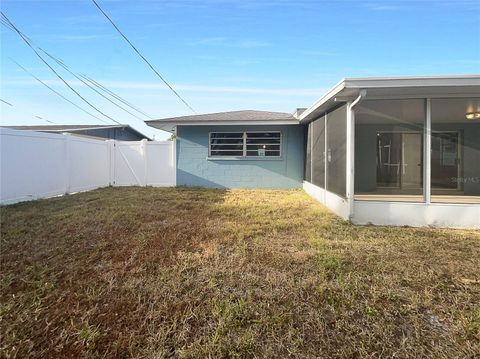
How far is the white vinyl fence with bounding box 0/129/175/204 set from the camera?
26.0ft

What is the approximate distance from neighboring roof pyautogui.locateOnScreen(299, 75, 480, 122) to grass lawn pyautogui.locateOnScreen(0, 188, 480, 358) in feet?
8.18

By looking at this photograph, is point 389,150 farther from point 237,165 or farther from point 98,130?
point 98,130

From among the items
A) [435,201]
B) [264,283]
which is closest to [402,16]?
[435,201]

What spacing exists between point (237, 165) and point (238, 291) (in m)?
9.61

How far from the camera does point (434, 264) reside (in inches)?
154

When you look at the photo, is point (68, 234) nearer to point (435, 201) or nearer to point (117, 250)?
point (117, 250)

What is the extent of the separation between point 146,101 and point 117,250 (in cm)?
2517

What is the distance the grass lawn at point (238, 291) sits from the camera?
91.9 inches

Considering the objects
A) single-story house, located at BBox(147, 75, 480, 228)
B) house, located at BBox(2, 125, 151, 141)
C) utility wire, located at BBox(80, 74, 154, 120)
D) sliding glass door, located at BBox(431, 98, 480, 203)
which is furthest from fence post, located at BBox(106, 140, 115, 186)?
sliding glass door, located at BBox(431, 98, 480, 203)

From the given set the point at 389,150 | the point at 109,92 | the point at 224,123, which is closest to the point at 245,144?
the point at 224,123

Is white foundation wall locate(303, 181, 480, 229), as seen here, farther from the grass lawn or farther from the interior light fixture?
the interior light fixture

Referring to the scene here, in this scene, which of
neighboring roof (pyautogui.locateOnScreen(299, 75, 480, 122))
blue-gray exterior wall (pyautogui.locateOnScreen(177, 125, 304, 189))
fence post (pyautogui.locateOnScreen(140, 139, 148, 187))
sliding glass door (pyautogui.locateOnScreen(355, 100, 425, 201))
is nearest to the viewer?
neighboring roof (pyautogui.locateOnScreen(299, 75, 480, 122))

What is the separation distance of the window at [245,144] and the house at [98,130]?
817cm

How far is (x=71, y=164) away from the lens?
10.5m
